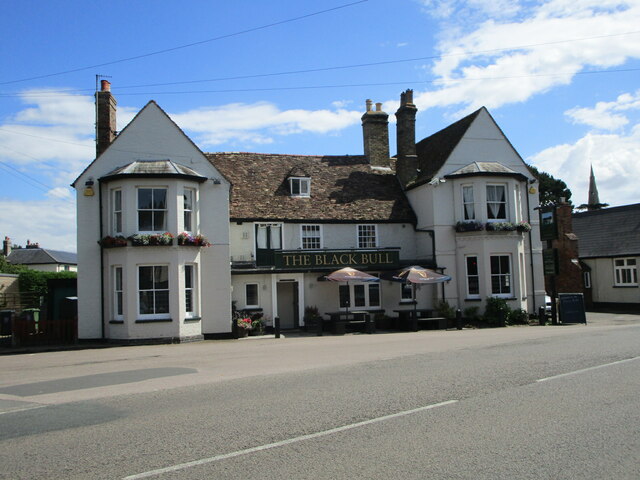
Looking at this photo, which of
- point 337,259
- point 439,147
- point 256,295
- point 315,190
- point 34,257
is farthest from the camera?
point 34,257

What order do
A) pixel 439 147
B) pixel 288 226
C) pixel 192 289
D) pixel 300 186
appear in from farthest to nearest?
pixel 439 147
pixel 300 186
pixel 288 226
pixel 192 289

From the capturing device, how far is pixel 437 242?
91.5 ft

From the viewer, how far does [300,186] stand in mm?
28828

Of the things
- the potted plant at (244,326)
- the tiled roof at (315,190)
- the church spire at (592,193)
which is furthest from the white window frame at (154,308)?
the church spire at (592,193)

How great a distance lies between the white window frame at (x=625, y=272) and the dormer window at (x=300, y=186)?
23.9 meters

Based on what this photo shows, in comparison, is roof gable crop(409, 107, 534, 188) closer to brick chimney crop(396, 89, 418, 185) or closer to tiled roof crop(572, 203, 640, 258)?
brick chimney crop(396, 89, 418, 185)

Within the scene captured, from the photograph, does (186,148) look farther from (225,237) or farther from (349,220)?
(349,220)

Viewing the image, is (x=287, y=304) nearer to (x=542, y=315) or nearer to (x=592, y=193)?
(x=542, y=315)

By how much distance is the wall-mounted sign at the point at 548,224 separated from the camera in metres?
27.3

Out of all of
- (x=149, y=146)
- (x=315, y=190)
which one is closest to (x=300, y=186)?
(x=315, y=190)

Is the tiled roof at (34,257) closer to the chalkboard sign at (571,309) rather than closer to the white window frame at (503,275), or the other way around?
the white window frame at (503,275)

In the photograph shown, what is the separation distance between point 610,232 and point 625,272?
11.9ft

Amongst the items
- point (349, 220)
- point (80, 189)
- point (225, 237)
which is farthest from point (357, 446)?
point (349, 220)

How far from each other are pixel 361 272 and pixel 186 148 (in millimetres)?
9022
